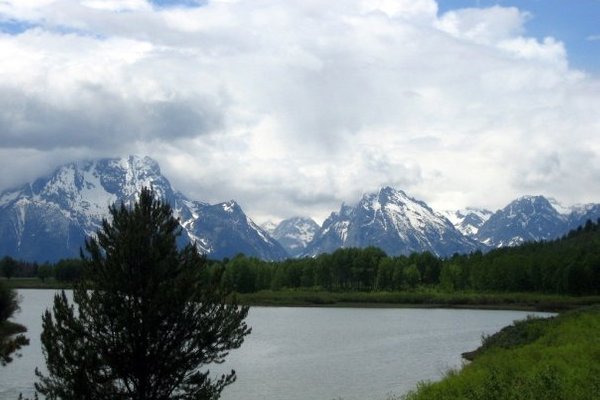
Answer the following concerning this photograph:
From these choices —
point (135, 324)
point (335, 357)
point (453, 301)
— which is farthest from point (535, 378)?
point (453, 301)

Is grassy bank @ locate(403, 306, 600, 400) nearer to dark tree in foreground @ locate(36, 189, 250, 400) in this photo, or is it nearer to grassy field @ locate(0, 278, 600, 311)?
dark tree in foreground @ locate(36, 189, 250, 400)

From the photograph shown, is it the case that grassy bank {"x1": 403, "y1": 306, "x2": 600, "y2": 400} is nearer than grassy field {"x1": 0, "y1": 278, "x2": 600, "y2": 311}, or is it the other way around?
grassy bank {"x1": 403, "y1": 306, "x2": 600, "y2": 400}

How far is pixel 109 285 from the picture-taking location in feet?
106

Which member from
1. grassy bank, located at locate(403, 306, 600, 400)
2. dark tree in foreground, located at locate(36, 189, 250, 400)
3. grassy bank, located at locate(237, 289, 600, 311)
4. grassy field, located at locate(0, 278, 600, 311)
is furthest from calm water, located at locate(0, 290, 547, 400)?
grassy bank, located at locate(237, 289, 600, 311)

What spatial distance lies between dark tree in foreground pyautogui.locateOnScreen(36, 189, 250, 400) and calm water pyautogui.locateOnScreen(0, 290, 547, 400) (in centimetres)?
2132

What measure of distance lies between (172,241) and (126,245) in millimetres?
2398

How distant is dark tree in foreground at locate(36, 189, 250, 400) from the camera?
31.1 m

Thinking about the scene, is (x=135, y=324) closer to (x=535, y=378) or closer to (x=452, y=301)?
(x=535, y=378)

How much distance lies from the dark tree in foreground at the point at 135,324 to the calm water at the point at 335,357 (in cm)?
2132

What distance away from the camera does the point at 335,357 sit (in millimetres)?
76312

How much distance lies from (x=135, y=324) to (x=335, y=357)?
47386mm

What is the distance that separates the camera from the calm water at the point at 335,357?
184ft

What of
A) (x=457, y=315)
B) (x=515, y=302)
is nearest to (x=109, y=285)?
(x=457, y=315)

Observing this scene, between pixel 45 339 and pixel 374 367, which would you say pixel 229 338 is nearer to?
pixel 45 339
